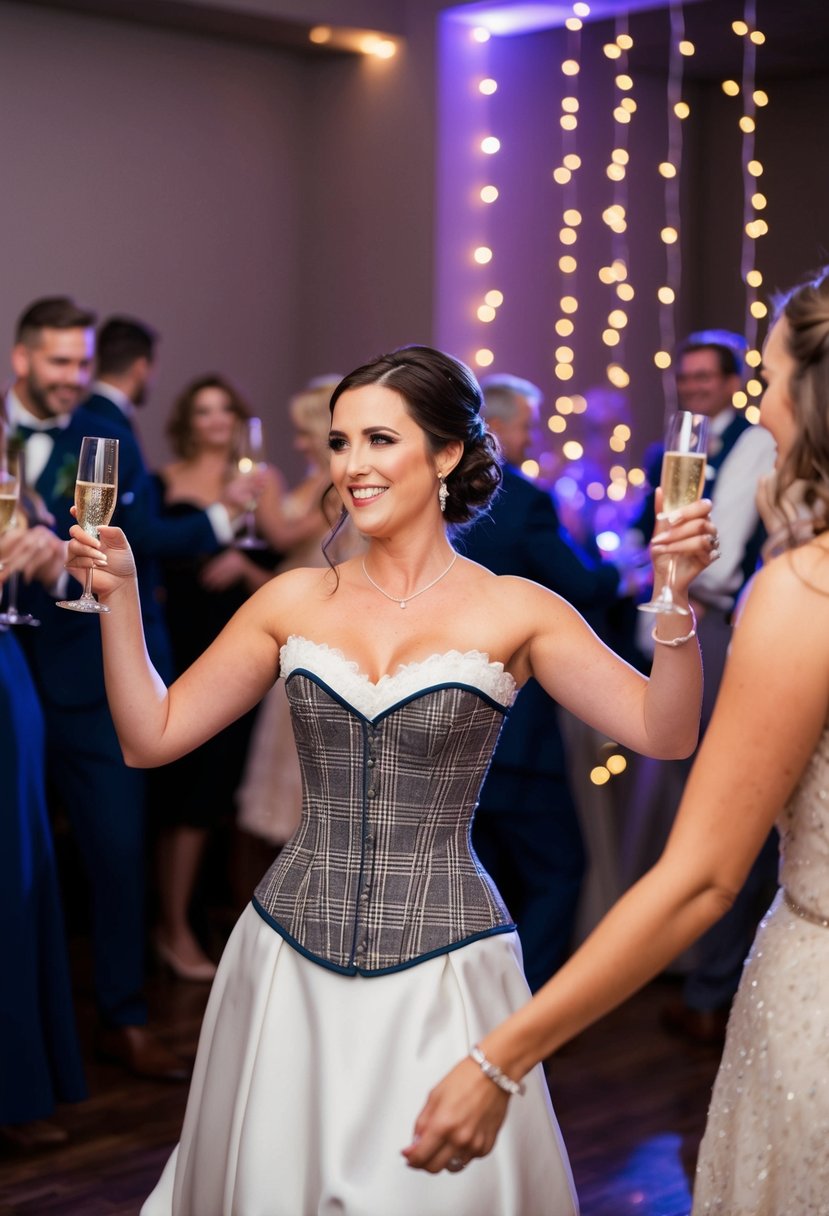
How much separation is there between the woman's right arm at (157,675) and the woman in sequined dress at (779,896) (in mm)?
910

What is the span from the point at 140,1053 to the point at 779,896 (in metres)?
2.74

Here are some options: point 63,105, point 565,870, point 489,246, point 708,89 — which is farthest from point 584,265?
point 565,870

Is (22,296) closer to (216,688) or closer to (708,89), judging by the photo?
(708,89)

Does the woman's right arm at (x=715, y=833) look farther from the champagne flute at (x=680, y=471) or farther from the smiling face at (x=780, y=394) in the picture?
the champagne flute at (x=680, y=471)

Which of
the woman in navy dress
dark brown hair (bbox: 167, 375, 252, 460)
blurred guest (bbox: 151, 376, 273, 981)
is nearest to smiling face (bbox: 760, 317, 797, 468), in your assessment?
the woman in navy dress

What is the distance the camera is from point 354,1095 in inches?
82.0

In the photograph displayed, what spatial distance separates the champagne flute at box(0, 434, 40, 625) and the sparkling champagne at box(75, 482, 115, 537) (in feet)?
3.15

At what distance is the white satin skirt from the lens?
80.4 inches

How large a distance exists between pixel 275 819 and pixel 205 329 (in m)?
2.47

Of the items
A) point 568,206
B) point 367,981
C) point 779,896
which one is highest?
point 568,206

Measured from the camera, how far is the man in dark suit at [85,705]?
4.04 m

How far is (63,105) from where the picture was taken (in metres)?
6.30

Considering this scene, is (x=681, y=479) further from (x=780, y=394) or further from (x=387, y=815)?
(x=387, y=815)

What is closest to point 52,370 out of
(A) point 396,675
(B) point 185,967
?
(B) point 185,967
